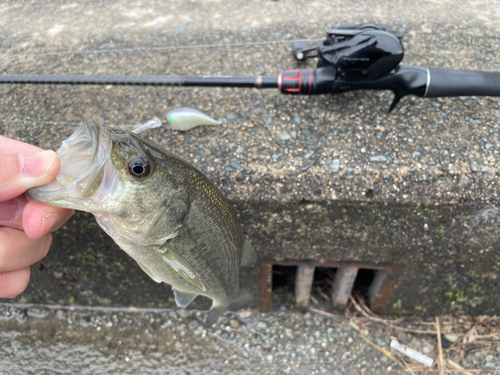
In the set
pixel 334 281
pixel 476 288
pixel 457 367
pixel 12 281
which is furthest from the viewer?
pixel 334 281

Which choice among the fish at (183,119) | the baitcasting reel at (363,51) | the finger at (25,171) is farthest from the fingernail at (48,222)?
the baitcasting reel at (363,51)

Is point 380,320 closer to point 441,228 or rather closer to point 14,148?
point 441,228

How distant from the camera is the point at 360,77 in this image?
1.99 m

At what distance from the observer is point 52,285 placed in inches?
106

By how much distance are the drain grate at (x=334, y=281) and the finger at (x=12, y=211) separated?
56.5 inches

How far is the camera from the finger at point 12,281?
5.82 feet

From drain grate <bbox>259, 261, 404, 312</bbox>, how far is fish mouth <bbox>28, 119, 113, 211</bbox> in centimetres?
137

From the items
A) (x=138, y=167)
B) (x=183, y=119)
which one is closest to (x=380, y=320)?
(x=183, y=119)

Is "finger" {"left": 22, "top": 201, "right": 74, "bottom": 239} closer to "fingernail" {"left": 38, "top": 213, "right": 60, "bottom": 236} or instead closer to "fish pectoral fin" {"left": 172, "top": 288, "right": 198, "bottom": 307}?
"fingernail" {"left": 38, "top": 213, "right": 60, "bottom": 236}

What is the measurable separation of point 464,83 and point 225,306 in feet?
6.29

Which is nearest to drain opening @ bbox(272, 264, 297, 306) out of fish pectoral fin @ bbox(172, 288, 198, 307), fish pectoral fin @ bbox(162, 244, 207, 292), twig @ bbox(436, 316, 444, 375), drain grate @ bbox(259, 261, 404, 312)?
drain grate @ bbox(259, 261, 404, 312)

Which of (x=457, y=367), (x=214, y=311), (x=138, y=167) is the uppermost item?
(x=138, y=167)

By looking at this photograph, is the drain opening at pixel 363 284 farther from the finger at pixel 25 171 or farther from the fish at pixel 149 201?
the finger at pixel 25 171

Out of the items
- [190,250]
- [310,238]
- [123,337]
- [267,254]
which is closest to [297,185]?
[310,238]
